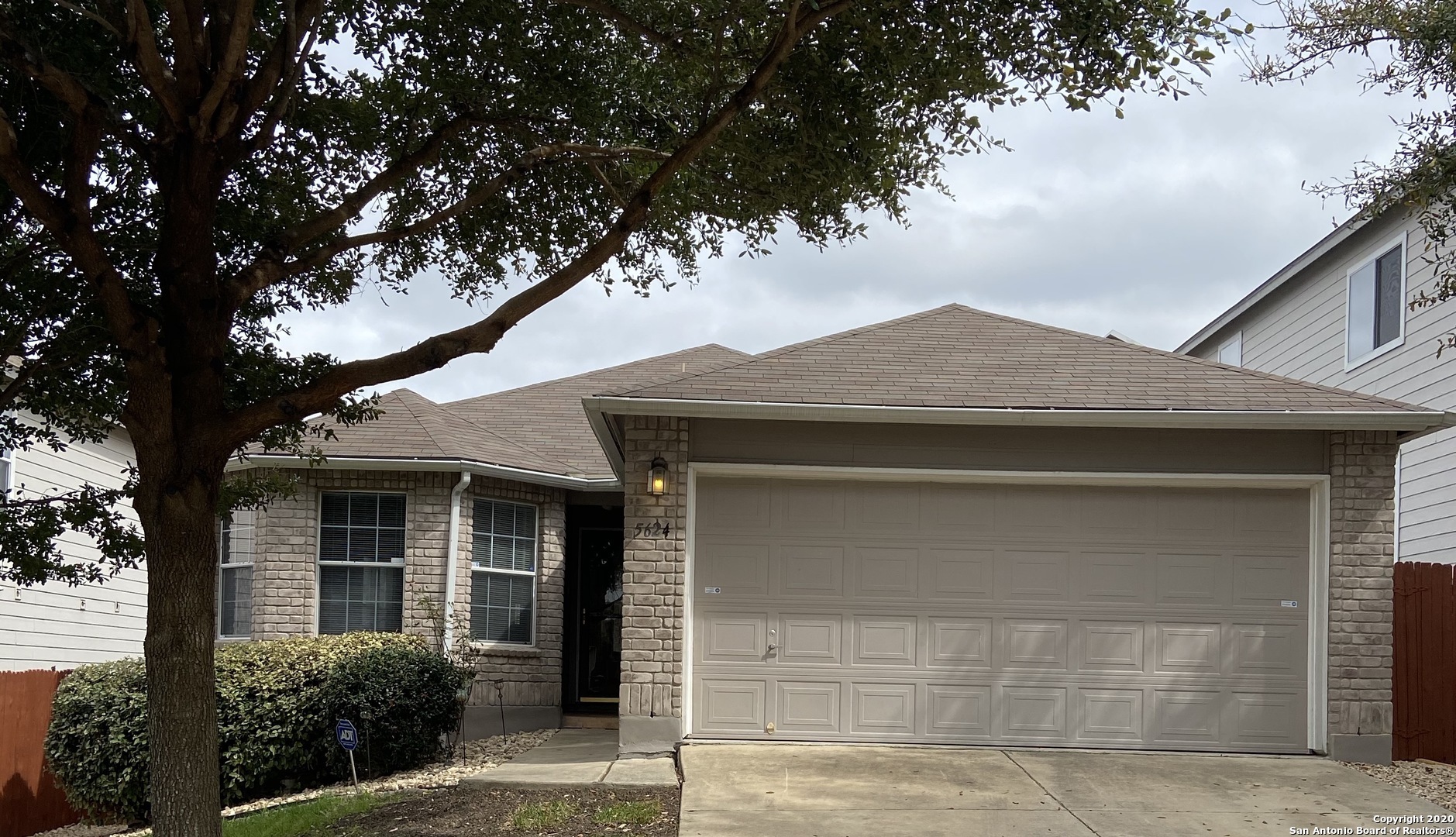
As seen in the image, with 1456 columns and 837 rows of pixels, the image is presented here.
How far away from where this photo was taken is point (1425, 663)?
11.2m

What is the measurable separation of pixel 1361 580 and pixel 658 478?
6066 mm

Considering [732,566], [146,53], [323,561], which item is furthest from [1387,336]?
[146,53]

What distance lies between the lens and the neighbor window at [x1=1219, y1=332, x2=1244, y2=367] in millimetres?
20734

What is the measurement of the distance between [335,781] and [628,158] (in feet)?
20.6

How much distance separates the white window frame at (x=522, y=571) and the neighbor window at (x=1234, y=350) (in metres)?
12.2

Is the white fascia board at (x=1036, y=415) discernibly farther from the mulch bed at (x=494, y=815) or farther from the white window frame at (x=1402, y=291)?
the white window frame at (x=1402, y=291)

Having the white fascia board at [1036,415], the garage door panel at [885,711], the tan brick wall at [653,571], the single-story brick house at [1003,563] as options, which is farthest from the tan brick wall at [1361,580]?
the tan brick wall at [653,571]

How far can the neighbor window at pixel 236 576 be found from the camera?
44.3 feet

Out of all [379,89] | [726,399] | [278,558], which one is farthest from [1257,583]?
[278,558]

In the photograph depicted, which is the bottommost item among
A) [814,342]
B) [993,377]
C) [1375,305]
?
[993,377]

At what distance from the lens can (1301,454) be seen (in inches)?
423

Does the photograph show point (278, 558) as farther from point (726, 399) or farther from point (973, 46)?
point (973, 46)

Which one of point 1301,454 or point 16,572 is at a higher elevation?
point 1301,454

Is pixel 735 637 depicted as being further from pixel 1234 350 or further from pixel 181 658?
pixel 1234 350
